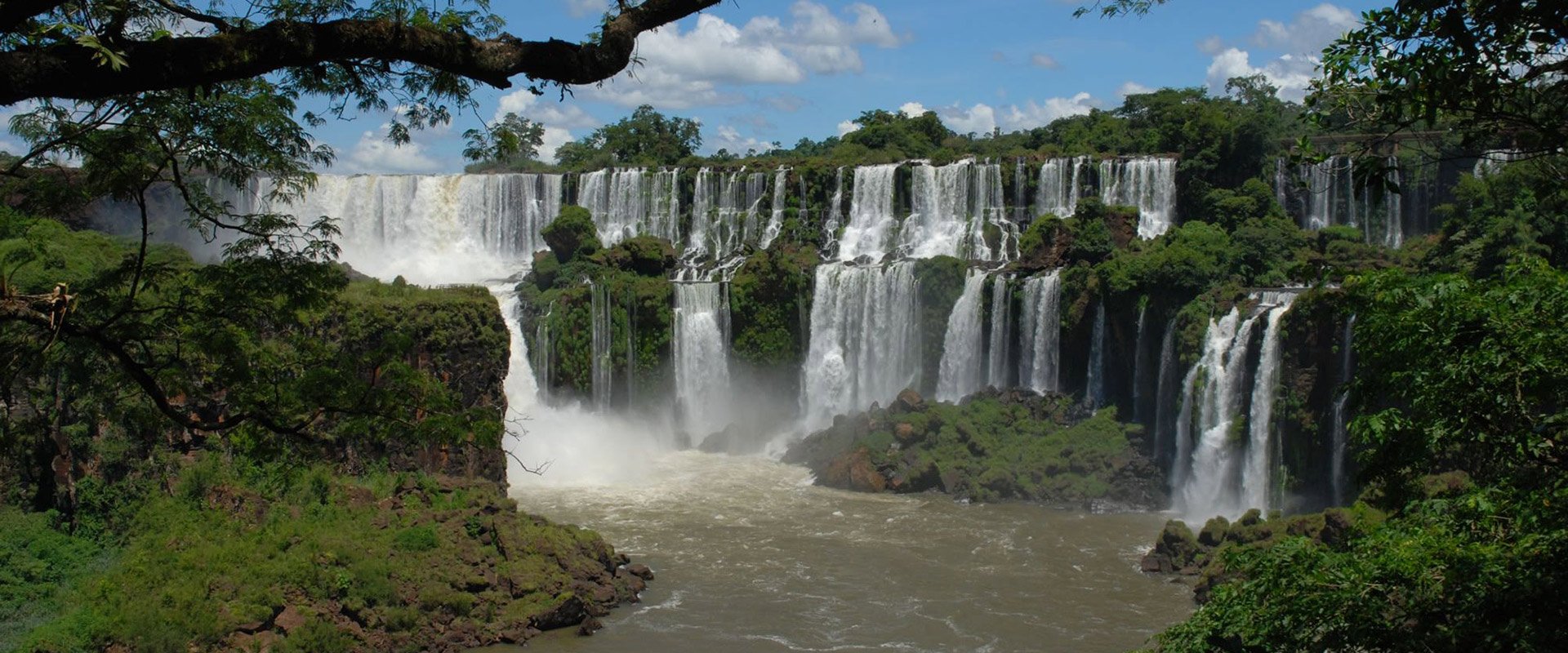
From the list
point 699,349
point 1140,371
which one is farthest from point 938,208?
point 1140,371

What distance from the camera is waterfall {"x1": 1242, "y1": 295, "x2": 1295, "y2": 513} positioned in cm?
2608

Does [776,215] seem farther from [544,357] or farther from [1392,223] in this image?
[1392,223]

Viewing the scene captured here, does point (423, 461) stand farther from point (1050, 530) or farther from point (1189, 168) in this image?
point (1189, 168)

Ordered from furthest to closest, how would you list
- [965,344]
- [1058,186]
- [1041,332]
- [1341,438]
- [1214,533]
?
[1058,186] → [965,344] → [1041,332] → [1341,438] → [1214,533]

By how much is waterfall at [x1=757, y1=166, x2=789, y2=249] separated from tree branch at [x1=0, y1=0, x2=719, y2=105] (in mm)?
34439

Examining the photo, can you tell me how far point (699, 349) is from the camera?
36.3m

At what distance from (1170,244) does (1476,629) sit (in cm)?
2585

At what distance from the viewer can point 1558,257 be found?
25328 millimetres

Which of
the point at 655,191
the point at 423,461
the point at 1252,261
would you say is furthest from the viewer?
the point at 655,191

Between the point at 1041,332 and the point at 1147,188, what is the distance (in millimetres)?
7267

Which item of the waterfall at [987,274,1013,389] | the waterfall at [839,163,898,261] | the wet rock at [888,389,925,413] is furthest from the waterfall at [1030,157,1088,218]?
the wet rock at [888,389,925,413]

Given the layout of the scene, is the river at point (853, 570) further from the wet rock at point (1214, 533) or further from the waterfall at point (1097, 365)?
the waterfall at point (1097, 365)

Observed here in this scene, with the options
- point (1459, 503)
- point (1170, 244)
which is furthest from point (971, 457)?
point (1459, 503)

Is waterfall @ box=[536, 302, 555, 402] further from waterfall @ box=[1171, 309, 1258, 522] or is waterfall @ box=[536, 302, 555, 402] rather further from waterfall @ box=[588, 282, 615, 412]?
waterfall @ box=[1171, 309, 1258, 522]
